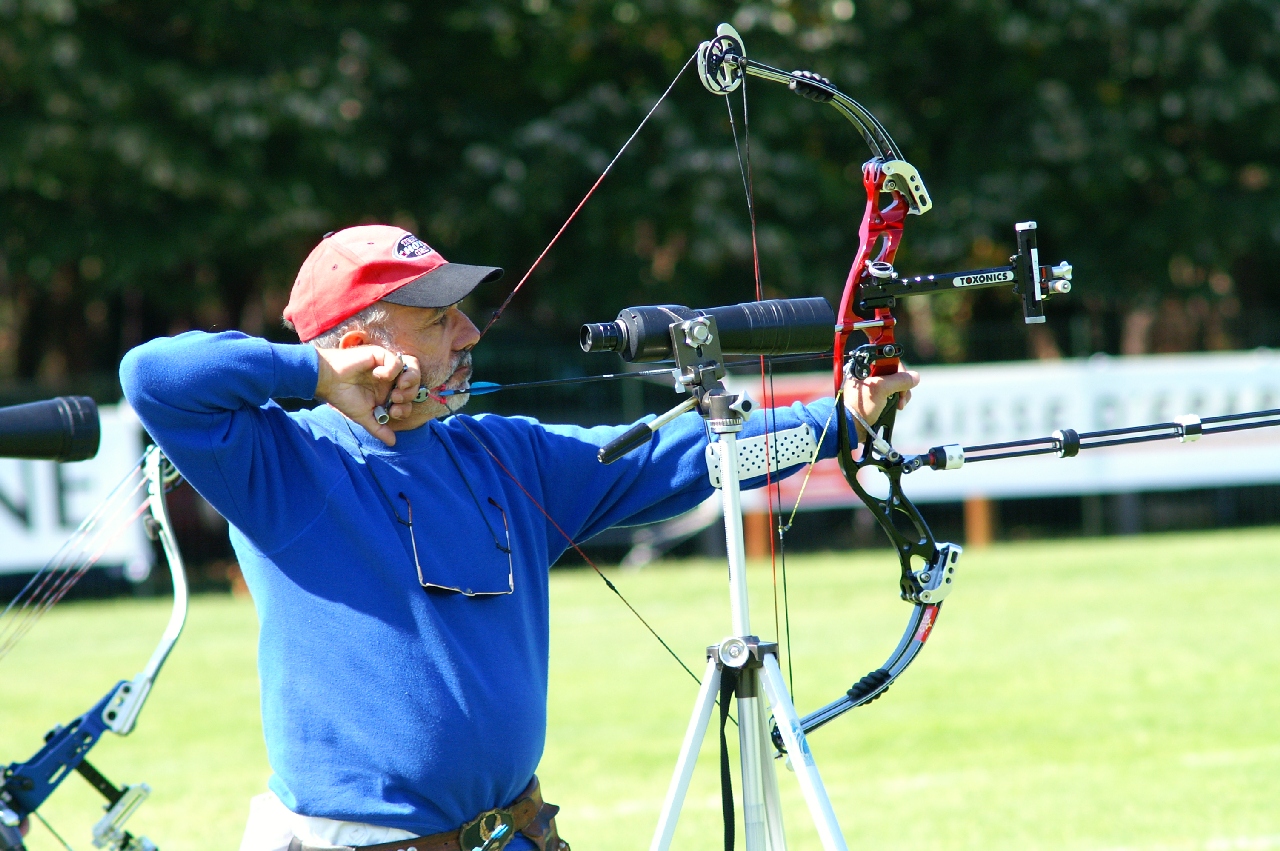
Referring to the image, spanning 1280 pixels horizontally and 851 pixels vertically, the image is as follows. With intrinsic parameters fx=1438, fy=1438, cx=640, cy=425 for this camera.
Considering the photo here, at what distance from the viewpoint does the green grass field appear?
5.28 metres

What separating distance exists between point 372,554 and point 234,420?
342 mm

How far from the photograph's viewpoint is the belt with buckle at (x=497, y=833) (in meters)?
2.55

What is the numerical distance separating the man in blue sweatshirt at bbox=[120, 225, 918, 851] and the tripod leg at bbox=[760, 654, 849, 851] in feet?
1.59

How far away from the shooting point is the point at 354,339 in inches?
108

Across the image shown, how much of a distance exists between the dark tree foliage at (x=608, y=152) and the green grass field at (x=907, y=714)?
464cm

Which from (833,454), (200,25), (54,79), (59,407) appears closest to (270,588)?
(59,407)

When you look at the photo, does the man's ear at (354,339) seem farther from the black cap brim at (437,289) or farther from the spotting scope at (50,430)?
the spotting scope at (50,430)

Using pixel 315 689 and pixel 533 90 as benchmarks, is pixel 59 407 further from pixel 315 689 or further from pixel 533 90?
pixel 533 90

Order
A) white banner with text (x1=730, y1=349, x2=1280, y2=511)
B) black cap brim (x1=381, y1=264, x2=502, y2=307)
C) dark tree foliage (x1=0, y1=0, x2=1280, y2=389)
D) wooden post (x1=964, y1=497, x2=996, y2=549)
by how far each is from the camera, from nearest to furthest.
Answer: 1. black cap brim (x1=381, y1=264, x2=502, y2=307)
2. white banner with text (x1=730, y1=349, x2=1280, y2=511)
3. dark tree foliage (x1=0, y1=0, x2=1280, y2=389)
4. wooden post (x1=964, y1=497, x2=996, y2=549)

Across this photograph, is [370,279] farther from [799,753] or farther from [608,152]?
[608,152]

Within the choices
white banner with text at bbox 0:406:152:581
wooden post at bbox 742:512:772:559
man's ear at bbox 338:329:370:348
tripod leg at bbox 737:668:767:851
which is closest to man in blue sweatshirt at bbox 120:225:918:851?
man's ear at bbox 338:329:370:348

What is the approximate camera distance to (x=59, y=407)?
298cm

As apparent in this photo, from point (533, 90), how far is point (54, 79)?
17.4 feet

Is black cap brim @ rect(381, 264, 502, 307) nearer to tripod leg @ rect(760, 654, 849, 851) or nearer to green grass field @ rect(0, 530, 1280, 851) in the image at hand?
tripod leg @ rect(760, 654, 849, 851)
